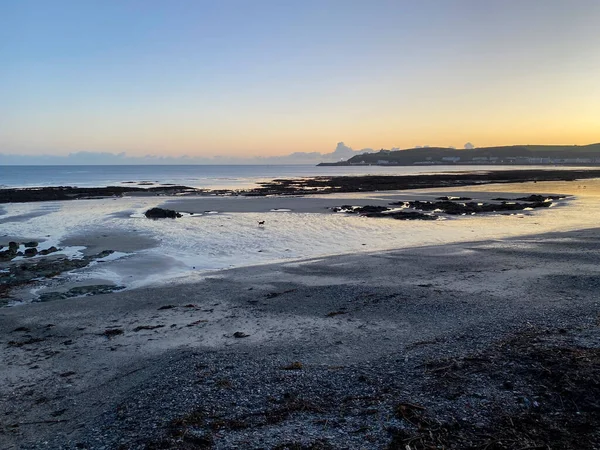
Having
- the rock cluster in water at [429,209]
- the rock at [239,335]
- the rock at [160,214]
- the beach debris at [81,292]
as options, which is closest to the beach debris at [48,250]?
the beach debris at [81,292]

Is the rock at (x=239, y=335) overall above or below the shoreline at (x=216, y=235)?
below

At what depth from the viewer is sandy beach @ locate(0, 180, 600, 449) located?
5.28 meters

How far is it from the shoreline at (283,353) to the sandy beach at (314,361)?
0.12 feet

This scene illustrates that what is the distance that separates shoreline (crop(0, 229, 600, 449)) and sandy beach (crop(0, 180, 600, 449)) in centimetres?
4

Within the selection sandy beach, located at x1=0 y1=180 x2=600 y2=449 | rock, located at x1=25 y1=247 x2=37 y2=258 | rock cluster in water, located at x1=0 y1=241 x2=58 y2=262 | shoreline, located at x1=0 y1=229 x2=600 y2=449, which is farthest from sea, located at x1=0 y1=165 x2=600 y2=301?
shoreline, located at x1=0 y1=229 x2=600 y2=449

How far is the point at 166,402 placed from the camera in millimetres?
6152

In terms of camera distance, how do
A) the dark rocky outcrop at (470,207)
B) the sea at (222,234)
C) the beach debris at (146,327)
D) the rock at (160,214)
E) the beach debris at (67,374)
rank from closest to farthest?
the beach debris at (67,374)
the beach debris at (146,327)
the sea at (222,234)
the rock at (160,214)
the dark rocky outcrop at (470,207)

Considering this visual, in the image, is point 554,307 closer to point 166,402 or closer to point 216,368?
point 216,368

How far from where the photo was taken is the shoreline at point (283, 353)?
5.46 metres

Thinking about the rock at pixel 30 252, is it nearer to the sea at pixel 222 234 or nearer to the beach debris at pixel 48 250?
the beach debris at pixel 48 250

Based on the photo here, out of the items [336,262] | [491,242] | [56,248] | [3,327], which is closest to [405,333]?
[336,262]

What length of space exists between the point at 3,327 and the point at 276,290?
6.64 metres

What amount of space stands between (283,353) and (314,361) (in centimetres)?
70

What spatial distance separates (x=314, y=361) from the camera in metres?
7.54
